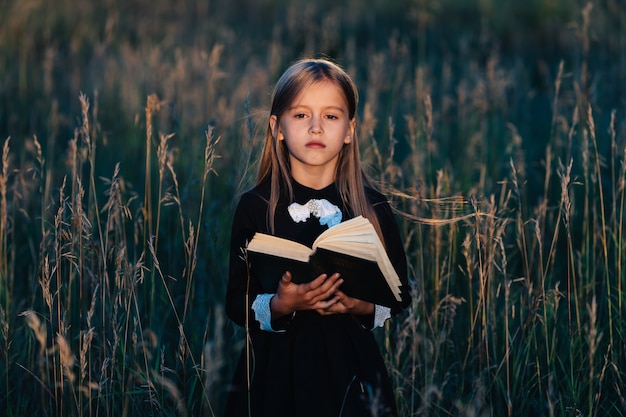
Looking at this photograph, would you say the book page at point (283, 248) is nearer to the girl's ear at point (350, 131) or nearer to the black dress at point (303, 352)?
the black dress at point (303, 352)

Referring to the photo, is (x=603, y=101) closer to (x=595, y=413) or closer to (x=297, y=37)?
(x=297, y=37)

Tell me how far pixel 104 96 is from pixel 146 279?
246 cm

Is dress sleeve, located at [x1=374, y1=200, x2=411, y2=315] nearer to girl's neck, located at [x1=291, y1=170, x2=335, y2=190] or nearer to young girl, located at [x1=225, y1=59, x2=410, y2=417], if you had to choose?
young girl, located at [x1=225, y1=59, x2=410, y2=417]

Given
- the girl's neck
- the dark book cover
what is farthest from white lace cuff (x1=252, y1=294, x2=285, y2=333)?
the girl's neck

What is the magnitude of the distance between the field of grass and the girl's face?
0.26m

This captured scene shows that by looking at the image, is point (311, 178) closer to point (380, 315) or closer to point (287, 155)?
point (287, 155)

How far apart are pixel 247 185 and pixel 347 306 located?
679 mm

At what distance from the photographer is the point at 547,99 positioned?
5.92 metres

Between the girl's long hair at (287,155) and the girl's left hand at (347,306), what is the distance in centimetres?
24

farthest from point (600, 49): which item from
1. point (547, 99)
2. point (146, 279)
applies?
point (146, 279)

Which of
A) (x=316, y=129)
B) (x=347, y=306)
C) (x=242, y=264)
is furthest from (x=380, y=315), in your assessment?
(x=316, y=129)

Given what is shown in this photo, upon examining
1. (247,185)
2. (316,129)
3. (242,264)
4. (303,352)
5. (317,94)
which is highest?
(317,94)

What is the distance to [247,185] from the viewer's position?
2.65 metres

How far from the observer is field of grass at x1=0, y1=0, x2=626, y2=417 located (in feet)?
8.46
